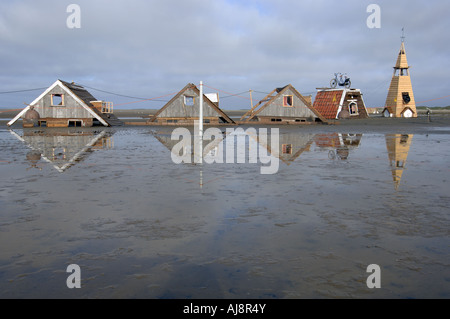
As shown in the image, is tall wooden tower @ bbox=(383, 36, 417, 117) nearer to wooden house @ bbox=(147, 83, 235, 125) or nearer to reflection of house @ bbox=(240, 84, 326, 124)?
reflection of house @ bbox=(240, 84, 326, 124)

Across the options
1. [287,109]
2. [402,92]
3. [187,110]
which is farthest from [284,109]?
[402,92]

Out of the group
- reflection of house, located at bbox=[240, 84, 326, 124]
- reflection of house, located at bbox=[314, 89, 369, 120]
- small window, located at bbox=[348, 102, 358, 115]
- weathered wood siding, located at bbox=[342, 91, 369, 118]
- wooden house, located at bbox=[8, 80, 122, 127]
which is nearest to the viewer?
wooden house, located at bbox=[8, 80, 122, 127]

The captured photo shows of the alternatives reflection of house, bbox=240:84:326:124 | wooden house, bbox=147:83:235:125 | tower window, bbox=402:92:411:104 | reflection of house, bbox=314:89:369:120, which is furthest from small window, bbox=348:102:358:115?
wooden house, bbox=147:83:235:125

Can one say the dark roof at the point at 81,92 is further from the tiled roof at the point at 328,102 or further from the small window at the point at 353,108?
the small window at the point at 353,108

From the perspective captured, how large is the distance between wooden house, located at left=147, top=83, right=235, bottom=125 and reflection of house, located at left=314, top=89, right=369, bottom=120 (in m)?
19.1

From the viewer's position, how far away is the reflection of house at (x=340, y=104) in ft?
154

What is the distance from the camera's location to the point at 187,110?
3334cm

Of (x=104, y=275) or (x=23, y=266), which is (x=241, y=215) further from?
(x=23, y=266)

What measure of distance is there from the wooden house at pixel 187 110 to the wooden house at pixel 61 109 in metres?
5.58

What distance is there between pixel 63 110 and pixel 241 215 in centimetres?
3015

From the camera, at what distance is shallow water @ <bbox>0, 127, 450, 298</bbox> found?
10.7 ft

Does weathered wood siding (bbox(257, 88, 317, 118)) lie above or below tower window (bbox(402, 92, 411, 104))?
below
